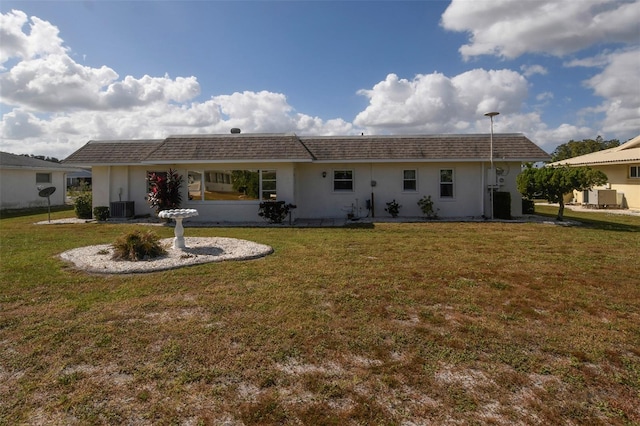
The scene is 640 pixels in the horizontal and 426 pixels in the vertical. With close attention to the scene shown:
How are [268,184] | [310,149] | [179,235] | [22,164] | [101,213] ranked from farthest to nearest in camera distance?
[22,164]
[310,149]
[101,213]
[268,184]
[179,235]

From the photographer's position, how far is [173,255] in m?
8.38

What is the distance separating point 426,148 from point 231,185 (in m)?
8.60

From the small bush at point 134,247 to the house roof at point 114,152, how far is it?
9.29 meters

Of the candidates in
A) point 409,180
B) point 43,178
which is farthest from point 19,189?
point 409,180

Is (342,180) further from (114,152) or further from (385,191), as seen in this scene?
(114,152)

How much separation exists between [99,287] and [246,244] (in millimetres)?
4010

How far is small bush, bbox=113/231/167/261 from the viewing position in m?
7.96

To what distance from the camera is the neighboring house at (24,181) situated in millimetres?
23203

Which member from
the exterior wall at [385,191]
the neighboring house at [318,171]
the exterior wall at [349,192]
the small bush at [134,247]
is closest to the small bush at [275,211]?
the neighboring house at [318,171]

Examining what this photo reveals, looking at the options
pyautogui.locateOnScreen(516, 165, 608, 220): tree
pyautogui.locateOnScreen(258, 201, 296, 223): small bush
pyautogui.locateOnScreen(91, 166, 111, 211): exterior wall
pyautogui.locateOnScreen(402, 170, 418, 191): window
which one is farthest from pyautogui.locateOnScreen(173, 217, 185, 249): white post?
Answer: pyautogui.locateOnScreen(516, 165, 608, 220): tree

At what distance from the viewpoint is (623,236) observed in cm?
1134

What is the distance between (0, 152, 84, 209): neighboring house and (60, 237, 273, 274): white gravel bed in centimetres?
Answer: 1704

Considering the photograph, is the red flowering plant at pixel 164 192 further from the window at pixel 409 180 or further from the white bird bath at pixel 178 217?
the window at pixel 409 180

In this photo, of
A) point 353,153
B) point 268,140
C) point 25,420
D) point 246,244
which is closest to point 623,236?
point 353,153
